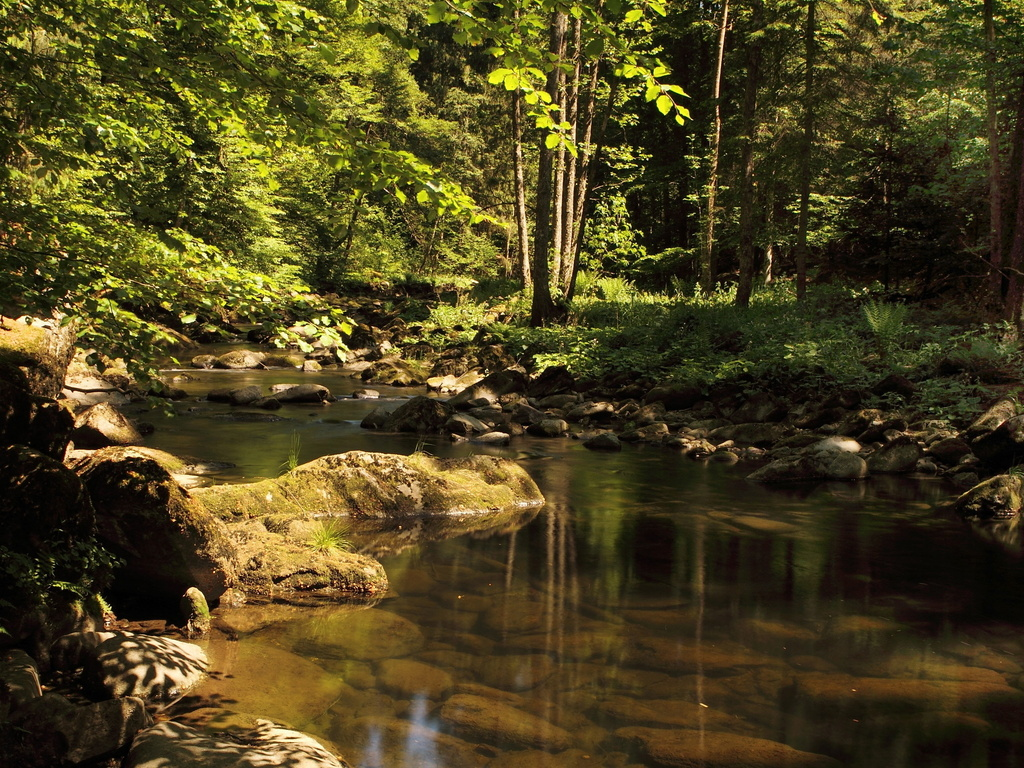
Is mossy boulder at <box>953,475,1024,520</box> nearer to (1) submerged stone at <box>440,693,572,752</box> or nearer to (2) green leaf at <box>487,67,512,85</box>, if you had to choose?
(1) submerged stone at <box>440,693,572,752</box>

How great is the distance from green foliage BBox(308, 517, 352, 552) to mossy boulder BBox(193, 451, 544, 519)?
0.24 metres

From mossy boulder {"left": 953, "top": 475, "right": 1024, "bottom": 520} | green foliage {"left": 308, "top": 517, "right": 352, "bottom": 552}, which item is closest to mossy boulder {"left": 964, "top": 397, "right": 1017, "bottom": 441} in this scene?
mossy boulder {"left": 953, "top": 475, "right": 1024, "bottom": 520}

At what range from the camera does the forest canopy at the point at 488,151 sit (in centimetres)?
385

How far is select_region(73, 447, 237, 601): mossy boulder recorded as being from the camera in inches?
202

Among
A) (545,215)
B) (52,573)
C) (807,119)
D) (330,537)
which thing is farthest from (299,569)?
(807,119)

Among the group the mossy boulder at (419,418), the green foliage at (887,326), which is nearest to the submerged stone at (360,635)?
the mossy boulder at (419,418)

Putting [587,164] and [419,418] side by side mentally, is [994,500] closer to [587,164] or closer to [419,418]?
[419,418]

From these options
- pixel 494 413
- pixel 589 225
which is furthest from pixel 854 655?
pixel 589 225

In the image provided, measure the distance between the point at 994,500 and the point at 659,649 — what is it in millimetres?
6104

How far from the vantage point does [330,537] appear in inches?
265

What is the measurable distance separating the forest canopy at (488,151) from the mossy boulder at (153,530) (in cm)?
125

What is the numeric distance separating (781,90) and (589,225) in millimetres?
14591

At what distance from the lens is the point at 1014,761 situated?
12.7ft

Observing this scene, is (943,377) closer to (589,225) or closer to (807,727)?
(807,727)
